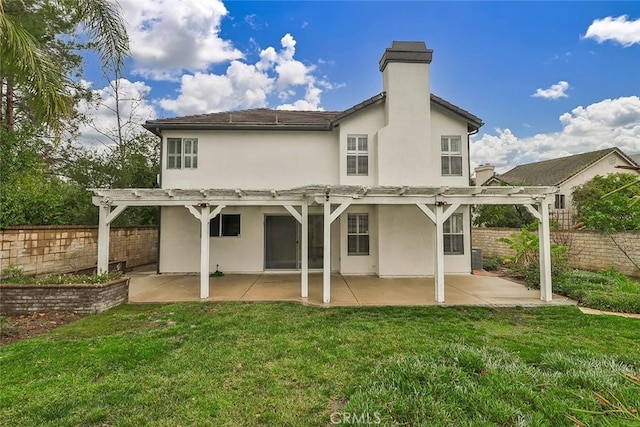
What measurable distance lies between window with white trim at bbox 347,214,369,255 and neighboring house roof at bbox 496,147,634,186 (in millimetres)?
14069

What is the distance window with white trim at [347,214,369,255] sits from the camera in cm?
1200

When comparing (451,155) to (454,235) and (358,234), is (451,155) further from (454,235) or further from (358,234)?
(358,234)

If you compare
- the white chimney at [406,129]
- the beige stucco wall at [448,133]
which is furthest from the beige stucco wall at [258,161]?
the beige stucco wall at [448,133]

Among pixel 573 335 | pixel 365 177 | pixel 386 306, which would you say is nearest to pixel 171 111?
pixel 365 177

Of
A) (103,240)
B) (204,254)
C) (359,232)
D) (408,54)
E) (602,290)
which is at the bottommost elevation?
(602,290)

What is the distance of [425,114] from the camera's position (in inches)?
436

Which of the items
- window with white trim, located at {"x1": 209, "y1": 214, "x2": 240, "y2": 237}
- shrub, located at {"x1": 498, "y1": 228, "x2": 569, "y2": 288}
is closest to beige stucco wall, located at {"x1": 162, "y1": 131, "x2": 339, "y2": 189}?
window with white trim, located at {"x1": 209, "y1": 214, "x2": 240, "y2": 237}

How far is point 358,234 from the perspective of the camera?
12055 mm

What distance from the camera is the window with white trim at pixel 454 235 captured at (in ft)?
38.9

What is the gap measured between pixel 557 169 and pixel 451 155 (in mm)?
18405

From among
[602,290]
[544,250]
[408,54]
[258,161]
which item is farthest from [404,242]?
[408,54]

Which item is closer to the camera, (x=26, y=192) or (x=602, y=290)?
(x=602, y=290)

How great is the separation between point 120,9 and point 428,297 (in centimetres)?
1088

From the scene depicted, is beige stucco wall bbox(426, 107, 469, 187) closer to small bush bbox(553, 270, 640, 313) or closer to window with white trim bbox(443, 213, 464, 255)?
window with white trim bbox(443, 213, 464, 255)
